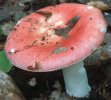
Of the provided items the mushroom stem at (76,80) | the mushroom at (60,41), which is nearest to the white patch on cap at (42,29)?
the mushroom at (60,41)

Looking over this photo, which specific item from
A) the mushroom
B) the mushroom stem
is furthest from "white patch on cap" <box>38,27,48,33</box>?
the mushroom stem

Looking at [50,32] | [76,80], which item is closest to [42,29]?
[50,32]

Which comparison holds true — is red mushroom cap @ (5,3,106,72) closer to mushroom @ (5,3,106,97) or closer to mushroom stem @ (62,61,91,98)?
mushroom @ (5,3,106,97)

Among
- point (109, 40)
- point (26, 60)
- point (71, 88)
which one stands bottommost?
point (71, 88)

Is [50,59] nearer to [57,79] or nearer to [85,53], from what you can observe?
[85,53]

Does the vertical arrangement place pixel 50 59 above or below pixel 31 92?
above

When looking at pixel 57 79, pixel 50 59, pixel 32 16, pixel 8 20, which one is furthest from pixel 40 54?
pixel 8 20

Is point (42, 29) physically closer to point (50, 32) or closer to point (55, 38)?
point (50, 32)

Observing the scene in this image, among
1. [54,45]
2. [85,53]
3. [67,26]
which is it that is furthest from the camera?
[67,26]

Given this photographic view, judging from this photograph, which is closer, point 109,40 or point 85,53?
point 85,53
